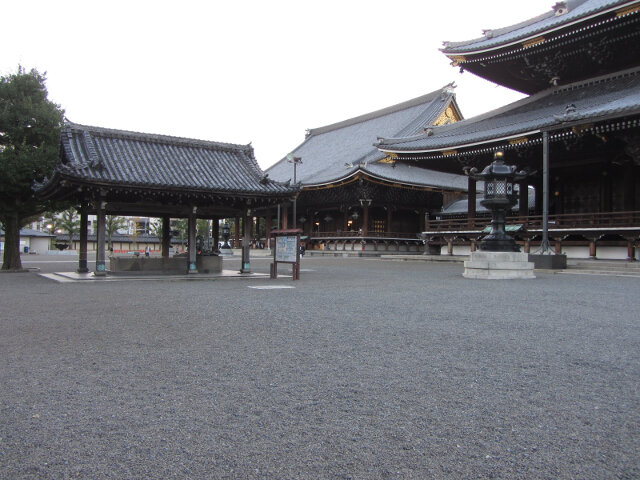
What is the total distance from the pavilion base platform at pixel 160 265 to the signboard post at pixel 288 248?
3.05 metres

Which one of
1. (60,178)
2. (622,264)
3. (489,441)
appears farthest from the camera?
(622,264)

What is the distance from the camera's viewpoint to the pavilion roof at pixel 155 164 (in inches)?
531

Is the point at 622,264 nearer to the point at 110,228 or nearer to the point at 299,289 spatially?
the point at 299,289

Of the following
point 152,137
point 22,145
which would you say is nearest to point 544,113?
point 152,137

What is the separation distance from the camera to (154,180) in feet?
46.3

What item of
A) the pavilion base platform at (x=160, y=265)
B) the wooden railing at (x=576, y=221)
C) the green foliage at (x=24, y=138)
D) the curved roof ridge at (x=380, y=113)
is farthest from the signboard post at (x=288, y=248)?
the curved roof ridge at (x=380, y=113)

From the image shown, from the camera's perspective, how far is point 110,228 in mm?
56750

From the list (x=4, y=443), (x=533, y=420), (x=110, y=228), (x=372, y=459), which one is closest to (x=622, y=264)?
(x=533, y=420)

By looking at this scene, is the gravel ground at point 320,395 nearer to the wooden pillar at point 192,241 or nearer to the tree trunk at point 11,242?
the wooden pillar at point 192,241

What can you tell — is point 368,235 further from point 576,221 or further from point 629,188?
point 629,188

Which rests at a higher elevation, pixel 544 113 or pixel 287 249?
pixel 544 113

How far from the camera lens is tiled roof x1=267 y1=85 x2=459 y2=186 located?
3594 cm

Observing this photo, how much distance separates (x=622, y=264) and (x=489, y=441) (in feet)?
52.3

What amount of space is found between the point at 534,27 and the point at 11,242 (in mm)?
23967
